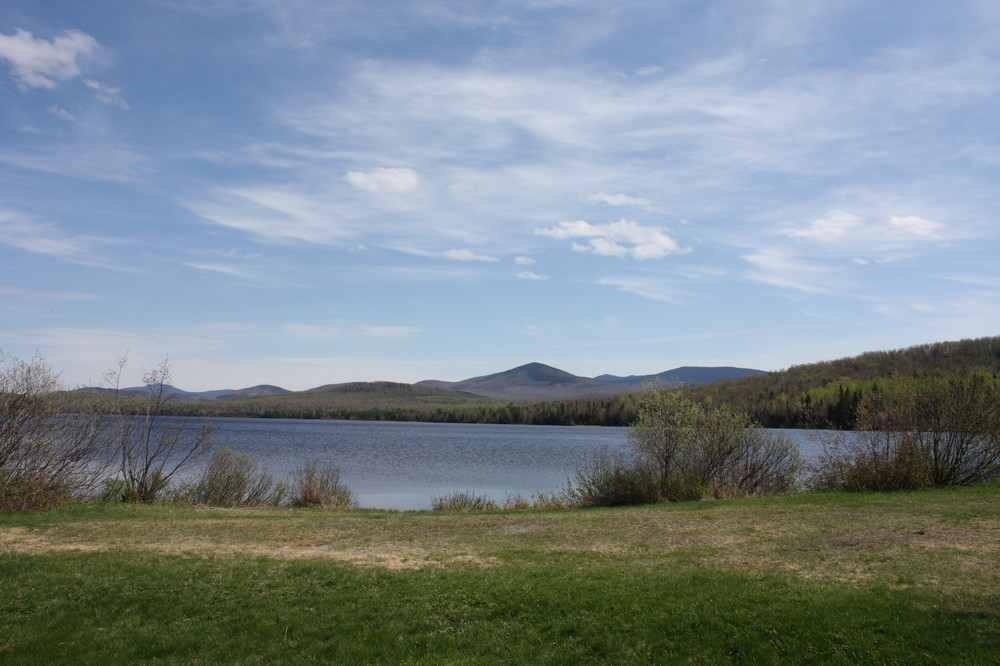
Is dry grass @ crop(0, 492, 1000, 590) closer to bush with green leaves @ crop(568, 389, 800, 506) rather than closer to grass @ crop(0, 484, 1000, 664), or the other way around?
grass @ crop(0, 484, 1000, 664)

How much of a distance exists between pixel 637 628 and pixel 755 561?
417 cm

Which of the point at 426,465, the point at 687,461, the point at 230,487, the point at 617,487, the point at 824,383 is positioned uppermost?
the point at 824,383

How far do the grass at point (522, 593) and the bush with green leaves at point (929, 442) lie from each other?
517 centimetres

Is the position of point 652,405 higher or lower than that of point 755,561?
higher

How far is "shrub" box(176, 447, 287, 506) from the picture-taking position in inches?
965

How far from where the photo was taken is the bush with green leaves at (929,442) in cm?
2112

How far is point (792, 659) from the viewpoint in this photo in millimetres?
7273

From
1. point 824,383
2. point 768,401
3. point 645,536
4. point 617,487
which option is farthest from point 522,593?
point 824,383

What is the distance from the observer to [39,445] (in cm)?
1927

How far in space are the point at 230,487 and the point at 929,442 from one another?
25583 mm

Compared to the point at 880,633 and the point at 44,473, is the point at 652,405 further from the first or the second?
the point at 44,473

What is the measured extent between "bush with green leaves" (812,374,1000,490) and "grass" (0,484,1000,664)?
17.0ft

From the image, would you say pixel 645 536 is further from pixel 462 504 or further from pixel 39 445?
pixel 39 445

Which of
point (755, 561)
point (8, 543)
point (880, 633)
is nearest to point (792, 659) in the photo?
point (880, 633)
